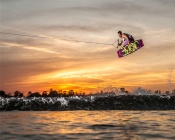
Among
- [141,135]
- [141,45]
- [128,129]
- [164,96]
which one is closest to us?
[141,135]

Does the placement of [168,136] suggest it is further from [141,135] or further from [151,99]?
[151,99]

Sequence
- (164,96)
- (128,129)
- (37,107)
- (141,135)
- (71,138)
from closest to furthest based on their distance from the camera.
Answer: (71,138)
(141,135)
(128,129)
(37,107)
(164,96)

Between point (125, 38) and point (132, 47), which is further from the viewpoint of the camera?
point (132, 47)

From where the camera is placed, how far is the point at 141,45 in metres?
27.3

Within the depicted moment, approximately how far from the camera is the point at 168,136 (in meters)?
14.7

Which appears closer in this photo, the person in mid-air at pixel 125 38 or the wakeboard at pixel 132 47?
the person in mid-air at pixel 125 38

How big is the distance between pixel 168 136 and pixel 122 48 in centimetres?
1399

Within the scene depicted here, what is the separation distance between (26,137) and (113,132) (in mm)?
4758

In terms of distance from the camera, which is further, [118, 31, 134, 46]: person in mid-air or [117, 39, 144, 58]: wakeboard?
[117, 39, 144, 58]: wakeboard

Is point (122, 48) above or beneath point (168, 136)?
above

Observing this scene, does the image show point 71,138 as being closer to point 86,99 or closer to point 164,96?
point 86,99

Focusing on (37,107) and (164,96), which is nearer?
(37,107)

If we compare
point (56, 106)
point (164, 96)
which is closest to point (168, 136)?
point (56, 106)

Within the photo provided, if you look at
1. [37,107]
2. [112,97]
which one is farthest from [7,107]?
[112,97]
